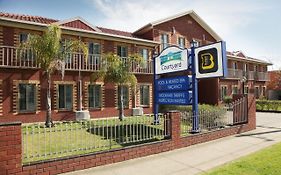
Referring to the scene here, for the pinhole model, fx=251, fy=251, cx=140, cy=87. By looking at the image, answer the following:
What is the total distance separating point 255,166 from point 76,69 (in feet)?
44.3

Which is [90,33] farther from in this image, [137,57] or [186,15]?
[186,15]

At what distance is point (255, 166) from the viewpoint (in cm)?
720

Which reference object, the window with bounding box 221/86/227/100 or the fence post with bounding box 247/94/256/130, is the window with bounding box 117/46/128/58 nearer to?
the fence post with bounding box 247/94/256/130

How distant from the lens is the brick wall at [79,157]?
19.3ft

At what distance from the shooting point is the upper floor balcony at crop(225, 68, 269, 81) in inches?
1355

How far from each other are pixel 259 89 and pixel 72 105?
32538 millimetres

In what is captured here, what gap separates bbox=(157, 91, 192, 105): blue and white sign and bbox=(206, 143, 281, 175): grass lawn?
3.76 m

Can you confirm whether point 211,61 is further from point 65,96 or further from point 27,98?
point 27,98

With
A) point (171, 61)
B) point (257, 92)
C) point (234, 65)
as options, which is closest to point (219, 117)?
point (171, 61)

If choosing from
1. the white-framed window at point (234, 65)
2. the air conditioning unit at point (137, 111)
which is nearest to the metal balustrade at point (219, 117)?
the air conditioning unit at point (137, 111)

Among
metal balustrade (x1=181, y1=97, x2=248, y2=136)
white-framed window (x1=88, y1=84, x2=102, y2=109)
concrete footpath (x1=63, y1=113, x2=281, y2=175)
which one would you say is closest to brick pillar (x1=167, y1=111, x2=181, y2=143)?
concrete footpath (x1=63, y1=113, x2=281, y2=175)

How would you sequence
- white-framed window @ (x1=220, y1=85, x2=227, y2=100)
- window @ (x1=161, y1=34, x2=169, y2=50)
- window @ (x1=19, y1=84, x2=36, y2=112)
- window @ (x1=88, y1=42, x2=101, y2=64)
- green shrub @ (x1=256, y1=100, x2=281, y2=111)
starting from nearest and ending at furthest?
window @ (x1=19, y1=84, x2=36, y2=112)
window @ (x1=88, y1=42, x2=101, y2=64)
window @ (x1=161, y1=34, x2=169, y2=50)
green shrub @ (x1=256, y1=100, x2=281, y2=111)
white-framed window @ (x1=220, y1=85, x2=227, y2=100)

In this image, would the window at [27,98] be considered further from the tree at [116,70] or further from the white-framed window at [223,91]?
the white-framed window at [223,91]

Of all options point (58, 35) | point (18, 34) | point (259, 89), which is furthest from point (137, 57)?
point (259, 89)
